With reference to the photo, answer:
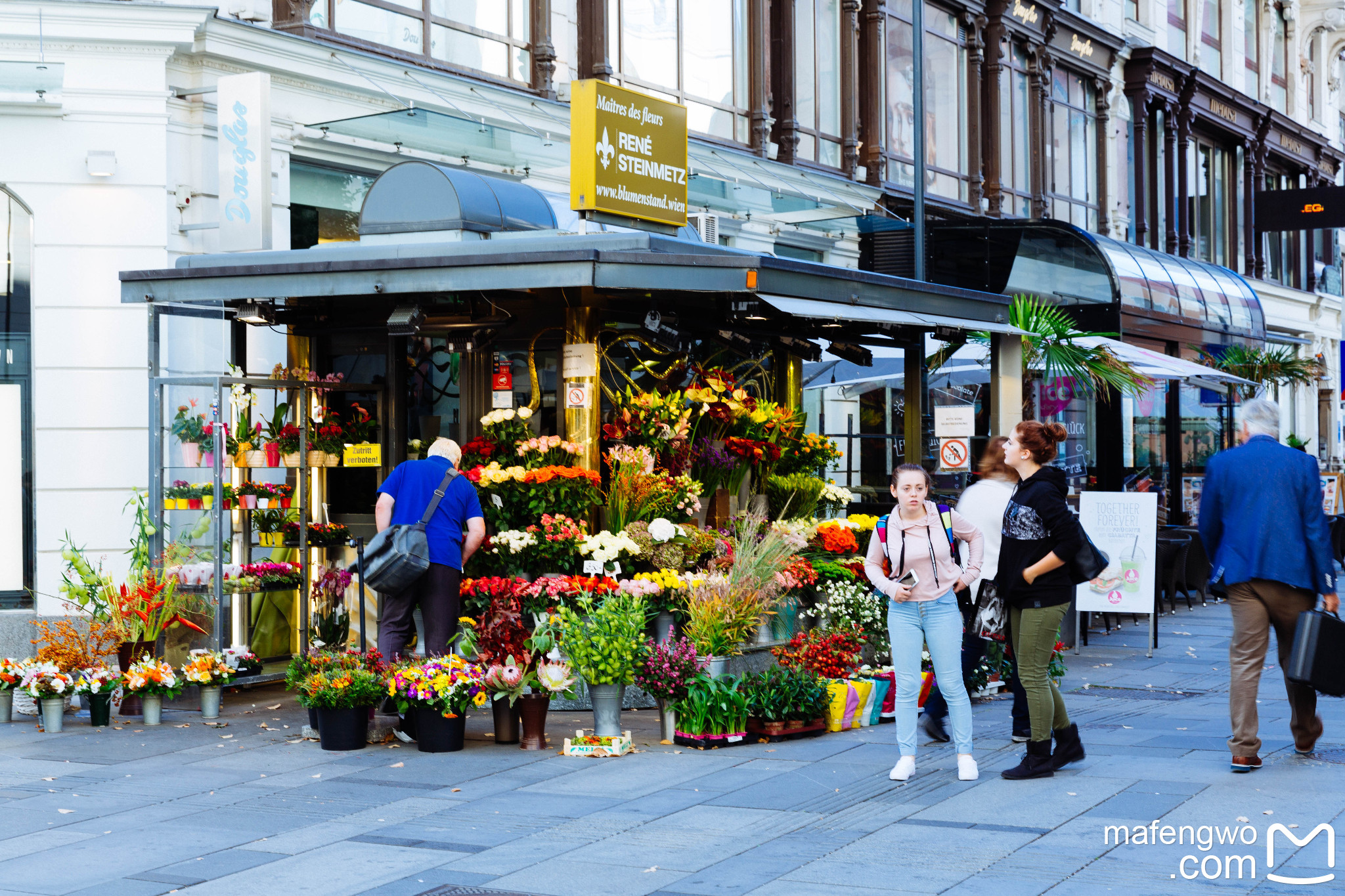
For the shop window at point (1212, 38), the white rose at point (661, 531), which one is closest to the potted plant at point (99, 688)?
the white rose at point (661, 531)

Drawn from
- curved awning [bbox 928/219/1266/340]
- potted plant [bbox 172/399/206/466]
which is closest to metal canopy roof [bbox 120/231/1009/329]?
potted plant [bbox 172/399/206/466]

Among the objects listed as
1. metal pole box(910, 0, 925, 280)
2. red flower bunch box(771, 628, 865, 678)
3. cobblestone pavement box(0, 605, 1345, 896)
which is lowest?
cobblestone pavement box(0, 605, 1345, 896)

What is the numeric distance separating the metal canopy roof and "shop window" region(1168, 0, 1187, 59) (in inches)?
990

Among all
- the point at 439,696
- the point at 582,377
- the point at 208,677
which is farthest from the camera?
the point at 582,377

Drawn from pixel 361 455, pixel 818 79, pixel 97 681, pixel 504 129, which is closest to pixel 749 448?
pixel 361 455

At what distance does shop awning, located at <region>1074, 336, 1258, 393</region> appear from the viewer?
17.8 m

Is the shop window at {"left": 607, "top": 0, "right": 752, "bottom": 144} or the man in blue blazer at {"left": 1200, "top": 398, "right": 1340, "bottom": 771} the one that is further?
the shop window at {"left": 607, "top": 0, "right": 752, "bottom": 144}

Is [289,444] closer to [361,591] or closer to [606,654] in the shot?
[361,591]

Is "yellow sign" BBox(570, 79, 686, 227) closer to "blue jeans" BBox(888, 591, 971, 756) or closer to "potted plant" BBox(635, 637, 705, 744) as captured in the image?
"potted plant" BBox(635, 637, 705, 744)

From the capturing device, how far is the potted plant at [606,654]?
9047 millimetres

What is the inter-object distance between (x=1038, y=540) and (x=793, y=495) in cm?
477

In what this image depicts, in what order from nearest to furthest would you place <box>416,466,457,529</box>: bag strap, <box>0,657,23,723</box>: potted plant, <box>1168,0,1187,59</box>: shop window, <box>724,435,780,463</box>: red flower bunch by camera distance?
<box>416,466,457,529</box>: bag strap < <box>0,657,23,723</box>: potted plant < <box>724,435,780,463</box>: red flower bunch < <box>1168,0,1187,59</box>: shop window

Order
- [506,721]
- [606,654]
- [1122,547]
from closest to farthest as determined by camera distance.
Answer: [606,654]
[506,721]
[1122,547]

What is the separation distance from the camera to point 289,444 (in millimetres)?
11680
